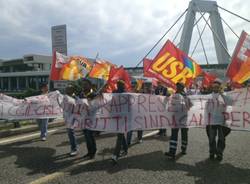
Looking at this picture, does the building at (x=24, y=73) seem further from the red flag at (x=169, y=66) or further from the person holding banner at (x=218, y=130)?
the person holding banner at (x=218, y=130)

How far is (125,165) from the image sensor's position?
21.9 feet

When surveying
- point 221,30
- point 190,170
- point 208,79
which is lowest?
point 190,170

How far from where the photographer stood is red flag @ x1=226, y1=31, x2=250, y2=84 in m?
7.12

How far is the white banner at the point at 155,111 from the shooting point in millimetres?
7109

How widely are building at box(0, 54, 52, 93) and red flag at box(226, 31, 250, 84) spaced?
5681 cm

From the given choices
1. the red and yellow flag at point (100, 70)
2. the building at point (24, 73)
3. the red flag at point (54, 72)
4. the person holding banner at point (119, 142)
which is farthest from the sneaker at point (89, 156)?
the building at point (24, 73)

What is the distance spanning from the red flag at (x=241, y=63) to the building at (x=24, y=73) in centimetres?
5681

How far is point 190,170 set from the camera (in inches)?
249

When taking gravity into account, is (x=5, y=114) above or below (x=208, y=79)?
below

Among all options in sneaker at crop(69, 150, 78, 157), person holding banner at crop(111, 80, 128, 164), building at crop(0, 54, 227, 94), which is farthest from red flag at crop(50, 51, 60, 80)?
building at crop(0, 54, 227, 94)

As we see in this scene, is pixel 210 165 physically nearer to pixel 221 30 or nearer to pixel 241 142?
pixel 241 142

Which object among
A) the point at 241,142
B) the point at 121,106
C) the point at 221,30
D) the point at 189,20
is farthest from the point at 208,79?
the point at 221,30

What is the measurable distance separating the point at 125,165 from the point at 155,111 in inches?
63.4

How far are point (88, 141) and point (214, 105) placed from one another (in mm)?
2853
